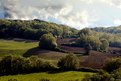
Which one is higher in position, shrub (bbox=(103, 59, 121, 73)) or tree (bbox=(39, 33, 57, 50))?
tree (bbox=(39, 33, 57, 50))

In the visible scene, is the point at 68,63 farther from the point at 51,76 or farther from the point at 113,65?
the point at 113,65

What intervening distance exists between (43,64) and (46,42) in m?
65.8

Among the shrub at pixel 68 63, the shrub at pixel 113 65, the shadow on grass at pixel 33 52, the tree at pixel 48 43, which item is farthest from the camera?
the tree at pixel 48 43

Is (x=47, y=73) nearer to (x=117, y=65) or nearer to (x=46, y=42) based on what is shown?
(x=117, y=65)

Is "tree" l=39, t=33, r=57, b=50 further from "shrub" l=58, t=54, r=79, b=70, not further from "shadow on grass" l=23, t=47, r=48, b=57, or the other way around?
"shrub" l=58, t=54, r=79, b=70

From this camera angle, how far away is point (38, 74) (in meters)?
123

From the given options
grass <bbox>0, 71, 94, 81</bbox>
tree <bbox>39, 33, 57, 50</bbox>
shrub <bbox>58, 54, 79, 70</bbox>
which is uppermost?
tree <bbox>39, 33, 57, 50</bbox>

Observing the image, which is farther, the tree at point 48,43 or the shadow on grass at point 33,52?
the tree at point 48,43

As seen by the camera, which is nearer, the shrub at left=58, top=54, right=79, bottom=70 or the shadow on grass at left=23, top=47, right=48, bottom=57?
the shrub at left=58, top=54, right=79, bottom=70

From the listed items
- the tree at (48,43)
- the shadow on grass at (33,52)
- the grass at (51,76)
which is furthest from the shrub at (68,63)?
the tree at (48,43)

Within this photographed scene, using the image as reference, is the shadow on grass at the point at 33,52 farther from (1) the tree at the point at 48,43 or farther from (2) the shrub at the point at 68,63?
(2) the shrub at the point at 68,63

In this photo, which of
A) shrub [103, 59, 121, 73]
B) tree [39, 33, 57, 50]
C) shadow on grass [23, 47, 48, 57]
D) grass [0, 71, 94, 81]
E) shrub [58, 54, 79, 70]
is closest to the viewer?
grass [0, 71, 94, 81]

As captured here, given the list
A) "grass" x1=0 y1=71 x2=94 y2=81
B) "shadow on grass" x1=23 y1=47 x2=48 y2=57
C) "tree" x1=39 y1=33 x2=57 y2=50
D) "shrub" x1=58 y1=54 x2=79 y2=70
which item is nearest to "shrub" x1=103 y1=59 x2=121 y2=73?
"grass" x1=0 y1=71 x2=94 y2=81

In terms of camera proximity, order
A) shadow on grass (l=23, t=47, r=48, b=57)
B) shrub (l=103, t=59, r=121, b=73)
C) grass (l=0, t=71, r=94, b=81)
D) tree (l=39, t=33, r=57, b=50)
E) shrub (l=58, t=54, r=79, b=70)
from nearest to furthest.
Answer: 1. grass (l=0, t=71, r=94, b=81)
2. shrub (l=103, t=59, r=121, b=73)
3. shrub (l=58, t=54, r=79, b=70)
4. shadow on grass (l=23, t=47, r=48, b=57)
5. tree (l=39, t=33, r=57, b=50)
